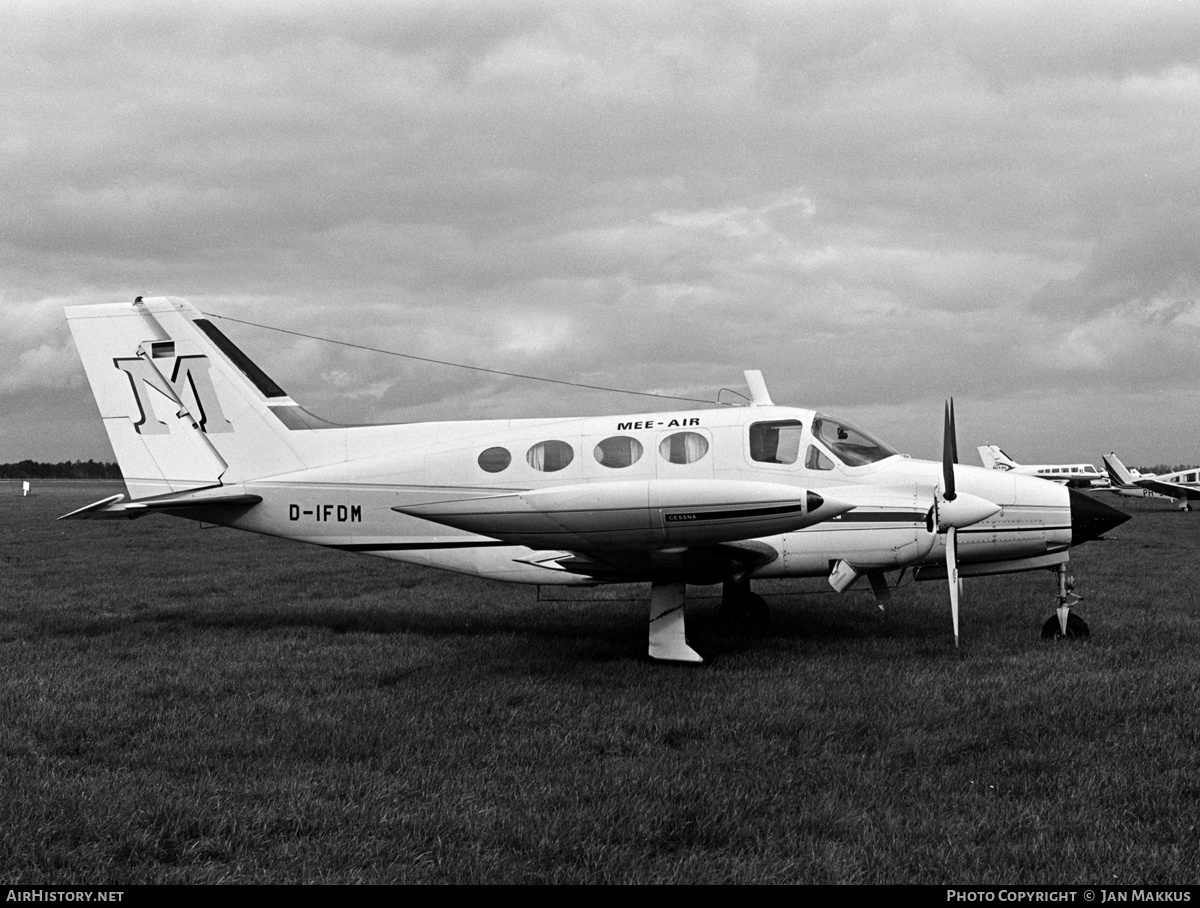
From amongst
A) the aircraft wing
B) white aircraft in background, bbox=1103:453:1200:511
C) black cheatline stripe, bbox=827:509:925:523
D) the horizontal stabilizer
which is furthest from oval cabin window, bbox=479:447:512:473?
white aircraft in background, bbox=1103:453:1200:511

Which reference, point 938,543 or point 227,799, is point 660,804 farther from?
point 938,543

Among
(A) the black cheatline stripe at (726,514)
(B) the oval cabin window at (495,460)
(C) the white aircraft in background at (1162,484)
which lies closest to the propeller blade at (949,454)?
(A) the black cheatline stripe at (726,514)

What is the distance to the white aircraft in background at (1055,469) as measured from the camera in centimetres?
6200

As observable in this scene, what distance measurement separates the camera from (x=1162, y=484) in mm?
47250

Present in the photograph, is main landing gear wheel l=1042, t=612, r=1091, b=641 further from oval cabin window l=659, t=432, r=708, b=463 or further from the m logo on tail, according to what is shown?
the m logo on tail

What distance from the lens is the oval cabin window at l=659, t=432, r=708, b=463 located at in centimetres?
1029

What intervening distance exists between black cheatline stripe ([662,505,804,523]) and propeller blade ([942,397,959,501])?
2.34 m

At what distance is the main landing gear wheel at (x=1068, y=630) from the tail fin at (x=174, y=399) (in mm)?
8959

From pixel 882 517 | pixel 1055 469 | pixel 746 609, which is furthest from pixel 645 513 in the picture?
pixel 1055 469

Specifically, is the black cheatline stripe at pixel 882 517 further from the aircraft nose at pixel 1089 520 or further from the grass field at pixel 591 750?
the aircraft nose at pixel 1089 520

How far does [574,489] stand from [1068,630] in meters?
5.72

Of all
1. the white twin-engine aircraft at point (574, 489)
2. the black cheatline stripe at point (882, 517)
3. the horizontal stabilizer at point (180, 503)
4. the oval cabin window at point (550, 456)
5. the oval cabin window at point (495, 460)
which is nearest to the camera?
the white twin-engine aircraft at point (574, 489)

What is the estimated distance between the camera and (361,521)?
11336 millimetres

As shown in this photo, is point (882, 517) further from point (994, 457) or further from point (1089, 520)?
point (994, 457)
